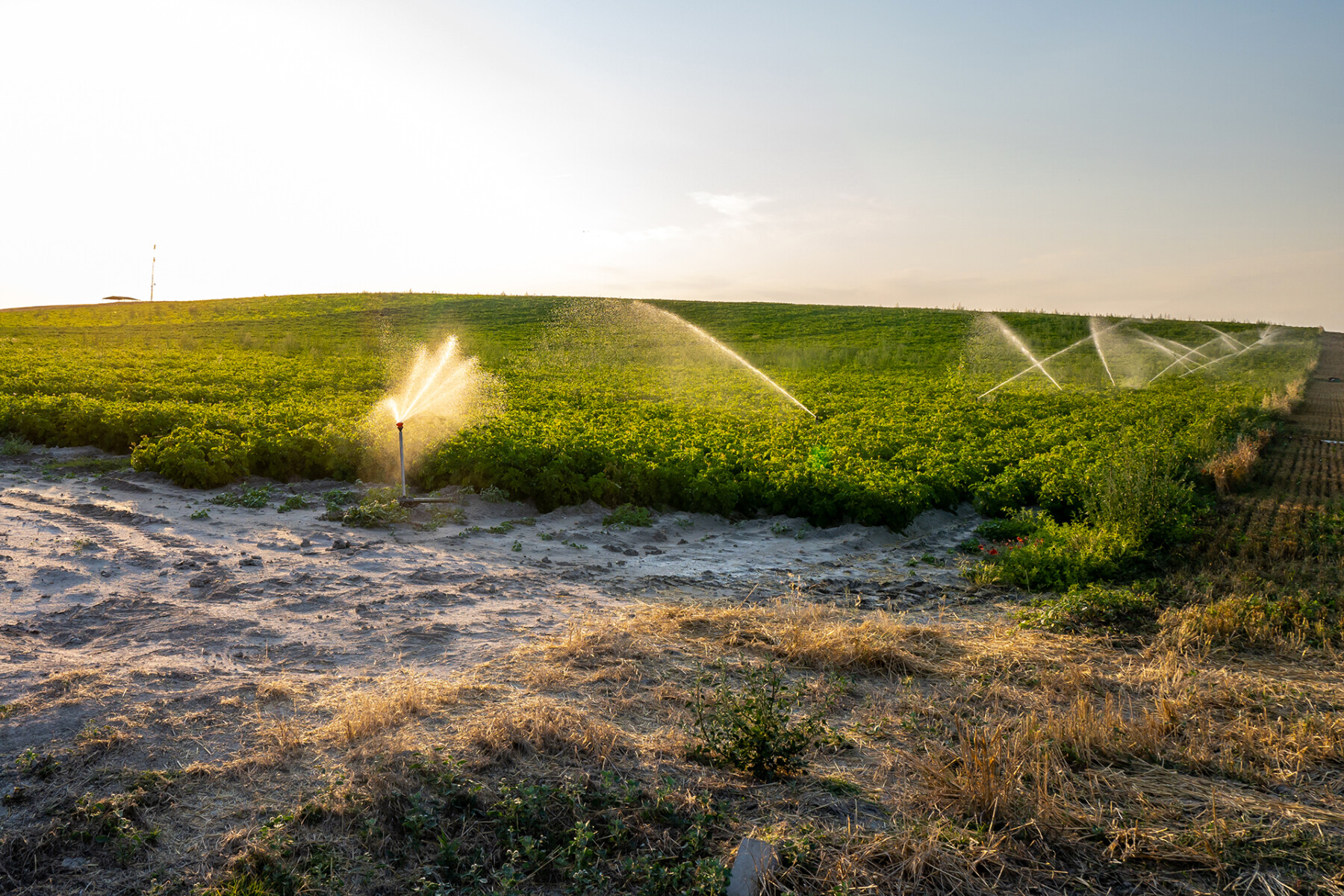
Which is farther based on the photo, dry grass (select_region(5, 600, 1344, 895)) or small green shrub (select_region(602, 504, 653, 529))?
small green shrub (select_region(602, 504, 653, 529))

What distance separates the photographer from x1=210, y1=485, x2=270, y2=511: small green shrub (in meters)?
10.3

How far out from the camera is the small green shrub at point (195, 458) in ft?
37.1

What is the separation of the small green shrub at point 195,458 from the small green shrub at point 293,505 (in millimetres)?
1652

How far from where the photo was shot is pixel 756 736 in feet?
13.8

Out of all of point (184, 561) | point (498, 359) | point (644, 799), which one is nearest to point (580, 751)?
point (644, 799)

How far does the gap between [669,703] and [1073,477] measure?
28.5ft

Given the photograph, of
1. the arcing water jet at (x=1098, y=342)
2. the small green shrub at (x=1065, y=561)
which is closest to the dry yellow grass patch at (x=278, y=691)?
the small green shrub at (x=1065, y=561)

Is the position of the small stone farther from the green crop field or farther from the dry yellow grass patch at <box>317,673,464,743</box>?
the green crop field

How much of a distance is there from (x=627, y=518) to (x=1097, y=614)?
5301 mm

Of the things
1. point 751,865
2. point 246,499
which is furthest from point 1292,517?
point 246,499

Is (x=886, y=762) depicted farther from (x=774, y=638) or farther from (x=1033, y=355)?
(x=1033, y=355)

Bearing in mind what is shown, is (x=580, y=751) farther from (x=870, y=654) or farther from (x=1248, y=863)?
(x=1248, y=863)

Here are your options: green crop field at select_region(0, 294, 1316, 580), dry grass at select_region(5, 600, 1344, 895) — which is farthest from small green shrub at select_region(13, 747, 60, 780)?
green crop field at select_region(0, 294, 1316, 580)

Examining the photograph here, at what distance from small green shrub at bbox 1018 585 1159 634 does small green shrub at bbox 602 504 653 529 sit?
456cm
